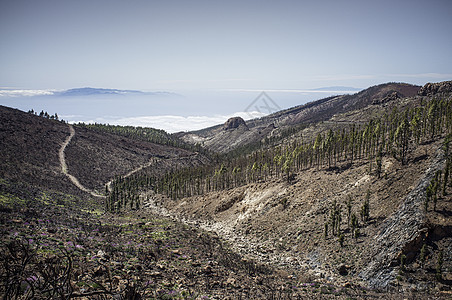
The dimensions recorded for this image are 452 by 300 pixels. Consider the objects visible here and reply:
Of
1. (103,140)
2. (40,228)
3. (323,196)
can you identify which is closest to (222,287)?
(40,228)

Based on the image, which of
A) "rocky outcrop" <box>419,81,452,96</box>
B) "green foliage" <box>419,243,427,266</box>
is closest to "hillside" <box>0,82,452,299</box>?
"green foliage" <box>419,243,427,266</box>

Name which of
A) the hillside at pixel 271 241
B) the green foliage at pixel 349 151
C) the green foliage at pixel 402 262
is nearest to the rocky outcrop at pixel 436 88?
the green foliage at pixel 349 151

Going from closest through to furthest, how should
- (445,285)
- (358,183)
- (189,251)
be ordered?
→ (445,285), (189,251), (358,183)

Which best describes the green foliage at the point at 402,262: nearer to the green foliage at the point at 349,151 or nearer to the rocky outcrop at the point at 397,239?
the rocky outcrop at the point at 397,239

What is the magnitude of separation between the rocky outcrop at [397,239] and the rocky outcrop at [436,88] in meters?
162

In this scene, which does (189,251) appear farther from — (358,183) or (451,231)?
(358,183)

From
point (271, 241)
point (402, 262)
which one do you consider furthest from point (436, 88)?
point (402, 262)

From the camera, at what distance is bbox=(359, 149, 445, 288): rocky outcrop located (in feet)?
89.3

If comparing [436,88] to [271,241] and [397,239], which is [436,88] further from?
[397,239]

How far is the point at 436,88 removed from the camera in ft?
516

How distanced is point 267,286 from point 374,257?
598 inches

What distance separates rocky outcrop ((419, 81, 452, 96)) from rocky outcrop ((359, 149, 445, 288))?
533 ft

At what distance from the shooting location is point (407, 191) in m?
37.0

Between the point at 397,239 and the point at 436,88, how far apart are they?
7074 inches
